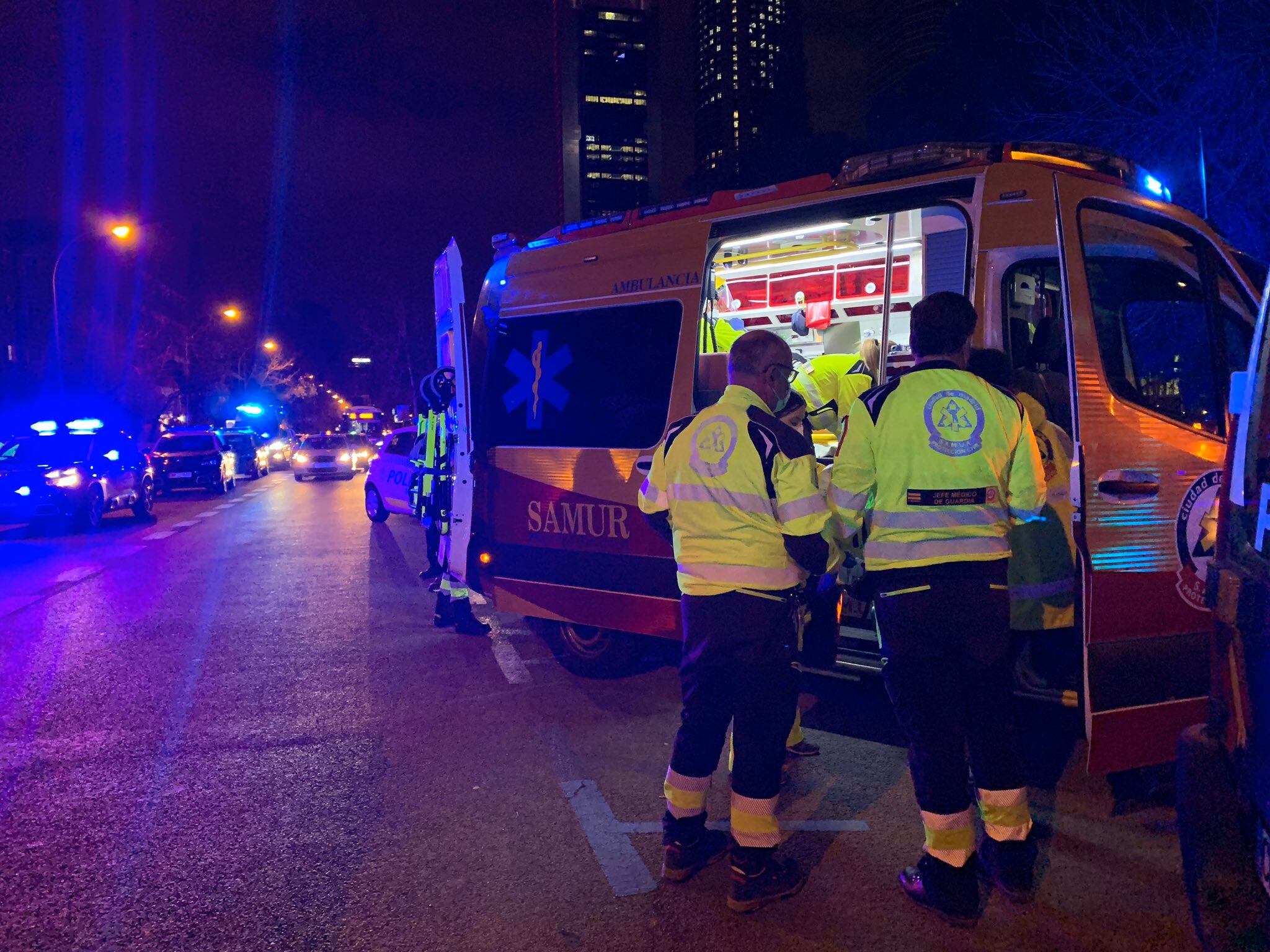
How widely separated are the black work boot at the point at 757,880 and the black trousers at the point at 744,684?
7.4 inches

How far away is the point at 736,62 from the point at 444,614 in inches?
7178

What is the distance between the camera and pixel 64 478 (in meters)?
13.6

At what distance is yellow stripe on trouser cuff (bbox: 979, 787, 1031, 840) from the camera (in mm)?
3000

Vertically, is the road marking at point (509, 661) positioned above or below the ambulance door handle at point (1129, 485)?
below

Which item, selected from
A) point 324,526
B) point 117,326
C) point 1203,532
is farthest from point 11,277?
point 1203,532

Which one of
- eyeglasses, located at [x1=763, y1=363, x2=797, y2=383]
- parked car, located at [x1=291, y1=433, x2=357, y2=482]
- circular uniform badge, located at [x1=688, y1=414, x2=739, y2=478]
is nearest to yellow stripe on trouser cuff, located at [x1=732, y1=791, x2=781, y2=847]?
circular uniform badge, located at [x1=688, y1=414, x2=739, y2=478]

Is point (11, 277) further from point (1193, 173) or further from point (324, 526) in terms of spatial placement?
point (1193, 173)

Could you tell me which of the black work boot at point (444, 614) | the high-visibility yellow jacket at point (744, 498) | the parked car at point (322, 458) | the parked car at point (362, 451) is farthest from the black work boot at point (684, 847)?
the parked car at point (362, 451)

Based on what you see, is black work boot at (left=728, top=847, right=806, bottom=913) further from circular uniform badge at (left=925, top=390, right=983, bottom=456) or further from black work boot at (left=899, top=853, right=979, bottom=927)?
circular uniform badge at (left=925, top=390, right=983, bottom=456)

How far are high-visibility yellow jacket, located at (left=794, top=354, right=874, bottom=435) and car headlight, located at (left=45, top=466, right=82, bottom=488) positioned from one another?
12.4m

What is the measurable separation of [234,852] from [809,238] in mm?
6010

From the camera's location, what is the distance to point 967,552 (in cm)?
292

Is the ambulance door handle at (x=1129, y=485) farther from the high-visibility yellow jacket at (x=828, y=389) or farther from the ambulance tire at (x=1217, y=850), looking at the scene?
the high-visibility yellow jacket at (x=828, y=389)

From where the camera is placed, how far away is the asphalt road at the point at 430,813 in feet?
9.50
